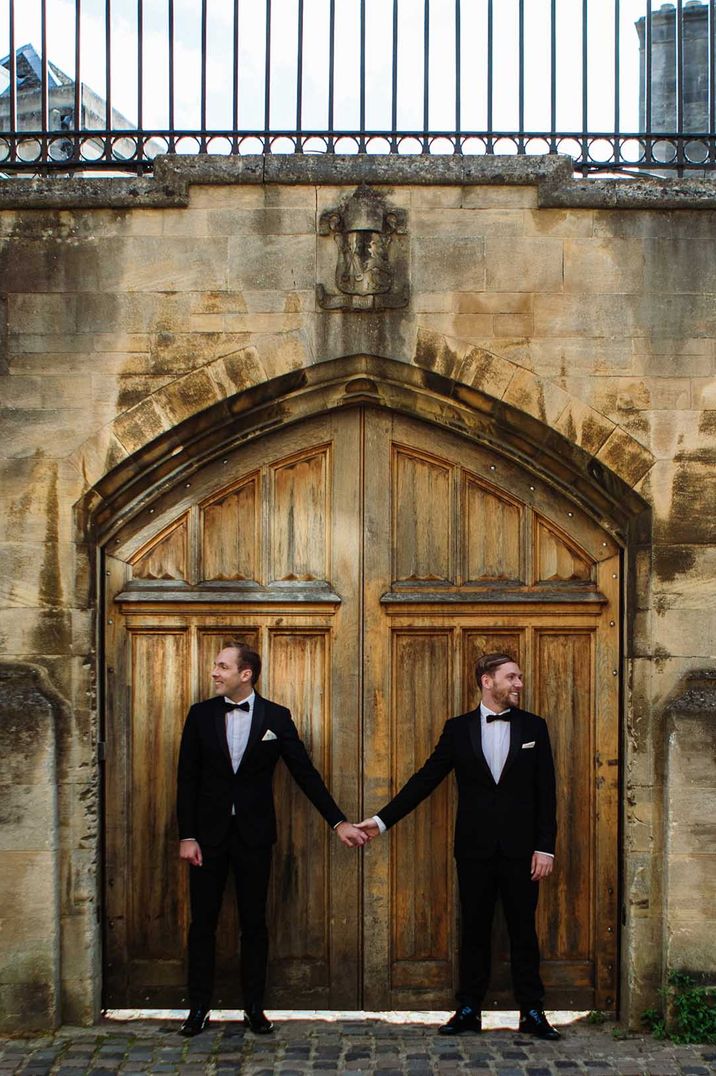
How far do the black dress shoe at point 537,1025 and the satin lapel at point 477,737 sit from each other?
117 cm

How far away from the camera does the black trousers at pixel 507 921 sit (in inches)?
204

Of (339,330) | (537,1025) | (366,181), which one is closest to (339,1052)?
(537,1025)

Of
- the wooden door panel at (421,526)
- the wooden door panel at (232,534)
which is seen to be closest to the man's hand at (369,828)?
the wooden door panel at (421,526)

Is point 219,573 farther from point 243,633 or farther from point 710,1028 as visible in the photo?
point 710,1028

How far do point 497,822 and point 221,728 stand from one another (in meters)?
1.42

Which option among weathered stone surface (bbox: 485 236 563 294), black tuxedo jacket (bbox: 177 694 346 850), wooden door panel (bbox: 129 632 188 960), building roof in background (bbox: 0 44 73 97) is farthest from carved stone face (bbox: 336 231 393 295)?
building roof in background (bbox: 0 44 73 97)

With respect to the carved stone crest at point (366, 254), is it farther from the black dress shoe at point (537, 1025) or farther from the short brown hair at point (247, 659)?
the black dress shoe at point (537, 1025)

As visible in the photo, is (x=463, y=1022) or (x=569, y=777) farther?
(x=569, y=777)

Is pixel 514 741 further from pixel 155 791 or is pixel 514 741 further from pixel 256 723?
pixel 155 791

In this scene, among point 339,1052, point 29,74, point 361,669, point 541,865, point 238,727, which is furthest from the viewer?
point 29,74

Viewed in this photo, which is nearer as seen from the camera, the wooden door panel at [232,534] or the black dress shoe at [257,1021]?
the black dress shoe at [257,1021]

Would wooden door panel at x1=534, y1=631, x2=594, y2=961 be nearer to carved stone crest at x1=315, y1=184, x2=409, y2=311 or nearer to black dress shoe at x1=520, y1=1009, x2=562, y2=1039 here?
black dress shoe at x1=520, y1=1009, x2=562, y2=1039

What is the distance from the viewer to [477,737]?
205 inches

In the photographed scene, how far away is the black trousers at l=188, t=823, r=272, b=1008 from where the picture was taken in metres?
5.19
